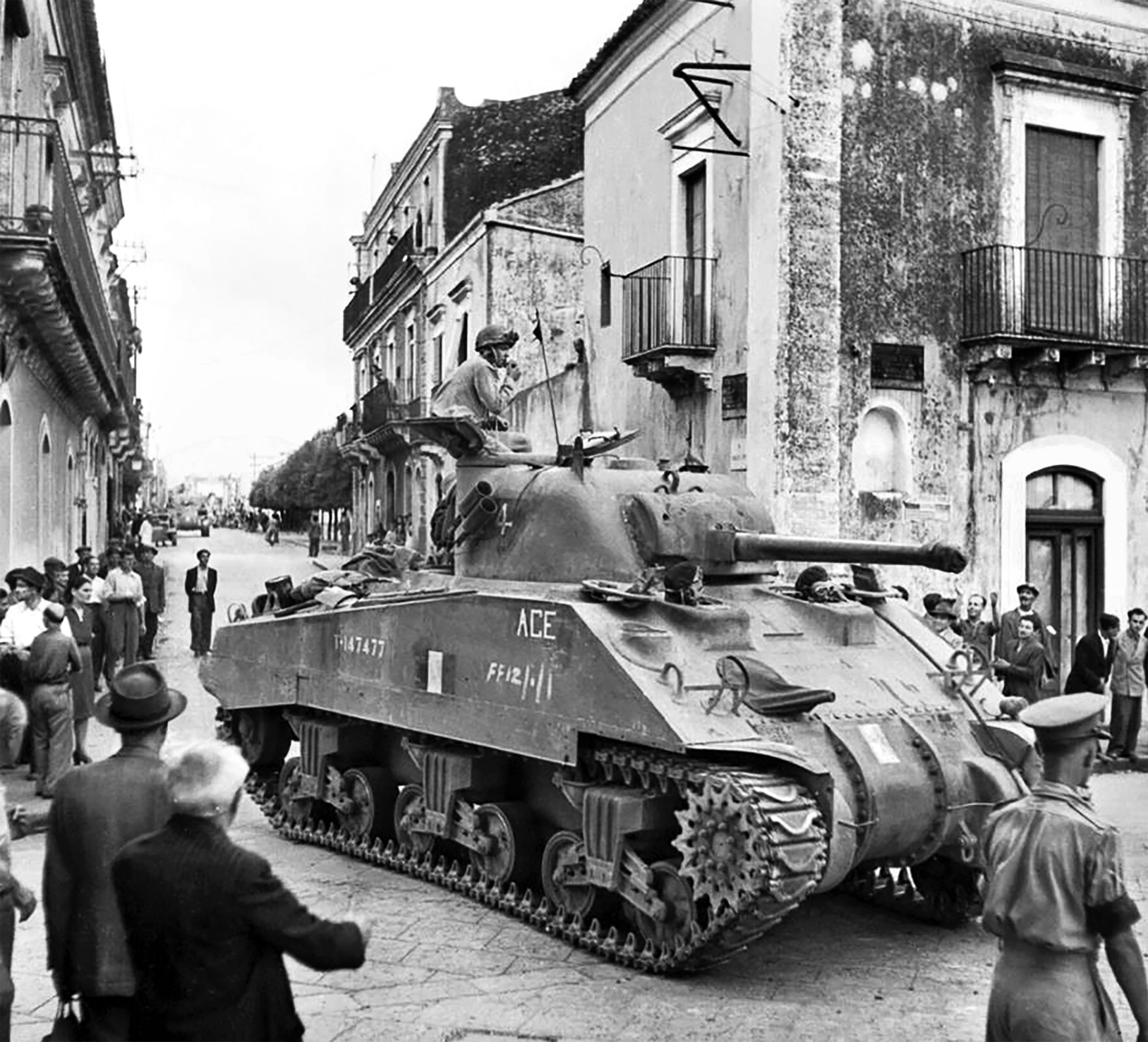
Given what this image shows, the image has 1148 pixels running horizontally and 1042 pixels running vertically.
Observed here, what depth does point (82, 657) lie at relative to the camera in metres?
12.2

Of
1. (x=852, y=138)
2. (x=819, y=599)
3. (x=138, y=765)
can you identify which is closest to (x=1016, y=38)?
(x=852, y=138)

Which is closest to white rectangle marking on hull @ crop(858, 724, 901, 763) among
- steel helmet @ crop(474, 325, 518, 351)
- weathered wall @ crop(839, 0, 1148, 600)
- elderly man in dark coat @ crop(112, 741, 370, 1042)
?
steel helmet @ crop(474, 325, 518, 351)

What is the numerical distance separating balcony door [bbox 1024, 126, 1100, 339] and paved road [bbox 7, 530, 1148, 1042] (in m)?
7.89

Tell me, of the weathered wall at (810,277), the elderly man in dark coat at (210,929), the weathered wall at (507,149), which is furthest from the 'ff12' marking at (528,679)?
the weathered wall at (507,149)

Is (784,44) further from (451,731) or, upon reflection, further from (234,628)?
(451,731)

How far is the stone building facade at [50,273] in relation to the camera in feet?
41.8

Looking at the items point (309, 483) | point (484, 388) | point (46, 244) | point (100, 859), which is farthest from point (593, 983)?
point (309, 483)

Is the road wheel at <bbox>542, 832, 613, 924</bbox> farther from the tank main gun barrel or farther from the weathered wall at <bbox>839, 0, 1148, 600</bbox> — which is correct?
the weathered wall at <bbox>839, 0, 1148, 600</bbox>

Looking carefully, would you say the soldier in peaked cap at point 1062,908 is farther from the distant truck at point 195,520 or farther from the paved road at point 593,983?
the distant truck at point 195,520

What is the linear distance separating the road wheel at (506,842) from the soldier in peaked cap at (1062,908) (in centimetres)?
436

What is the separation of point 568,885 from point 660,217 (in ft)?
37.1

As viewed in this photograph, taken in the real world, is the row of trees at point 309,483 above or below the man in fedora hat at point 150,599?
above

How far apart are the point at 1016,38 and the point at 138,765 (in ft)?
45.1

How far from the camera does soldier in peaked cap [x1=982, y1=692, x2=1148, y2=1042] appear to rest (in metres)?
3.77
